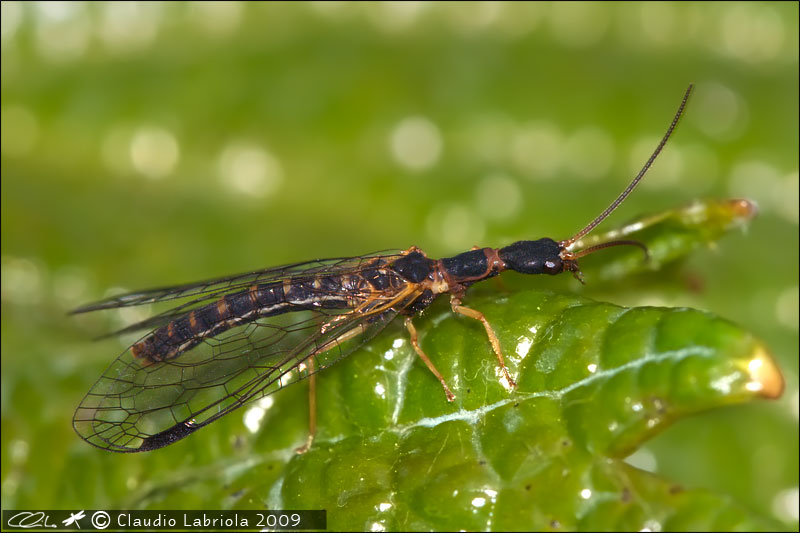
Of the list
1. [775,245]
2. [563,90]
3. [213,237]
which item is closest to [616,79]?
[563,90]

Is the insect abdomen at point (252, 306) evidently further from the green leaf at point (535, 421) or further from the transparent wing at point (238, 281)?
the green leaf at point (535, 421)

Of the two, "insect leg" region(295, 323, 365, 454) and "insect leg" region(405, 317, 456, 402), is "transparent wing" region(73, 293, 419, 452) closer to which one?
"insect leg" region(295, 323, 365, 454)

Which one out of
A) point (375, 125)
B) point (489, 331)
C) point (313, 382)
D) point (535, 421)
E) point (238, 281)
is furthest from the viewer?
point (375, 125)

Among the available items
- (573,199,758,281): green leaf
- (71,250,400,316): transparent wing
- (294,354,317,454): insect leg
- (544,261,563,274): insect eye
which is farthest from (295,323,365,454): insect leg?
(573,199,758,281): green leaf

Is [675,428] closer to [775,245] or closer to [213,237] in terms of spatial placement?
[775,245]

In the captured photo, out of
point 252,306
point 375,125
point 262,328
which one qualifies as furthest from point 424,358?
point 375,125

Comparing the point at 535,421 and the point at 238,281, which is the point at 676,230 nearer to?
the point at 535,421

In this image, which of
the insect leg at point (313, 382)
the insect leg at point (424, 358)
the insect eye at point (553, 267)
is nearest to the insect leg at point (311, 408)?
the insect leg at point (313, 382)
